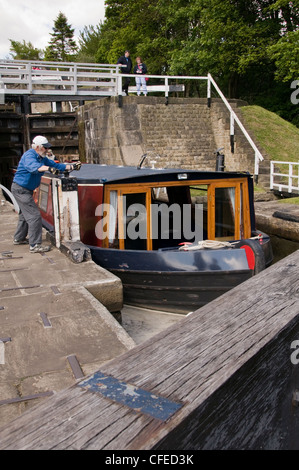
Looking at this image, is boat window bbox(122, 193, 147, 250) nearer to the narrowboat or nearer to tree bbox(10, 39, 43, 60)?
the narrowboat

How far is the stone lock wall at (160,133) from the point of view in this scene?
1466 centimetres

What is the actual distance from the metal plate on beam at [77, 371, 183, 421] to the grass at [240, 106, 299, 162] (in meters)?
13.8

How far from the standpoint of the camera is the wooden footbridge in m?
0.72

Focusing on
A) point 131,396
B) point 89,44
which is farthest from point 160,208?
point 89,44

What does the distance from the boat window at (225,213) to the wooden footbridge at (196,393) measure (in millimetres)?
5716

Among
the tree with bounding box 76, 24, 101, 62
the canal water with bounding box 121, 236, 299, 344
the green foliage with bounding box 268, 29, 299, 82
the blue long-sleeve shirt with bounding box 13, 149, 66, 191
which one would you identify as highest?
the tree with bounding box 76, 24, 101, 62

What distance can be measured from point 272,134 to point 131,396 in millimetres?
15734

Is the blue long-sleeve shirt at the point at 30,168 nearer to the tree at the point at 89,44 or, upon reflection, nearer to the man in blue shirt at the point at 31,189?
the man in blue shirt at the point at 31,189

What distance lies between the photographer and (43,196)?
8.28 m

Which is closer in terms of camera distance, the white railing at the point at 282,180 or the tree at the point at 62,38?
the white railing at the point at 282,180

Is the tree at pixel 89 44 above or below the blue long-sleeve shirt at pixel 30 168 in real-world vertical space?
above

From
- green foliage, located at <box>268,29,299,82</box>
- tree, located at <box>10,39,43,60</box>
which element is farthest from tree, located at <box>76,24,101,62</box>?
green foliage, located at <box>268,29,299,82</box>

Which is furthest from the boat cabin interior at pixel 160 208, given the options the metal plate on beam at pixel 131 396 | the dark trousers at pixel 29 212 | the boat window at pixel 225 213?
the metal plate on beam at pixel 131 396
